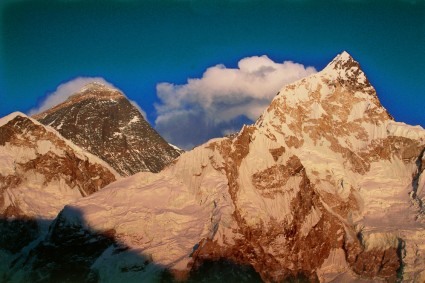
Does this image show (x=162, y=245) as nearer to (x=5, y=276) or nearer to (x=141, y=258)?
(x=141, y=258)

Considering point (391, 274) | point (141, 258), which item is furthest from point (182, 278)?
point (391, 274)

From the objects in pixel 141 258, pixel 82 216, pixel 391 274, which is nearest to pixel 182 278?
pixel 141 258

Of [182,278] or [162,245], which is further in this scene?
[162,245]

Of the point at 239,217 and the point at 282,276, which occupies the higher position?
the point at 239,217

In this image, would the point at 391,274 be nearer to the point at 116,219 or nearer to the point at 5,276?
the point at 116,219

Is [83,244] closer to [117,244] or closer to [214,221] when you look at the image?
[117,244]

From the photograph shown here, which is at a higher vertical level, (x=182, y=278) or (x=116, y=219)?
(x=116, y=219)

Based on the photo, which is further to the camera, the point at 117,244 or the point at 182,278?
the point at 117,244
